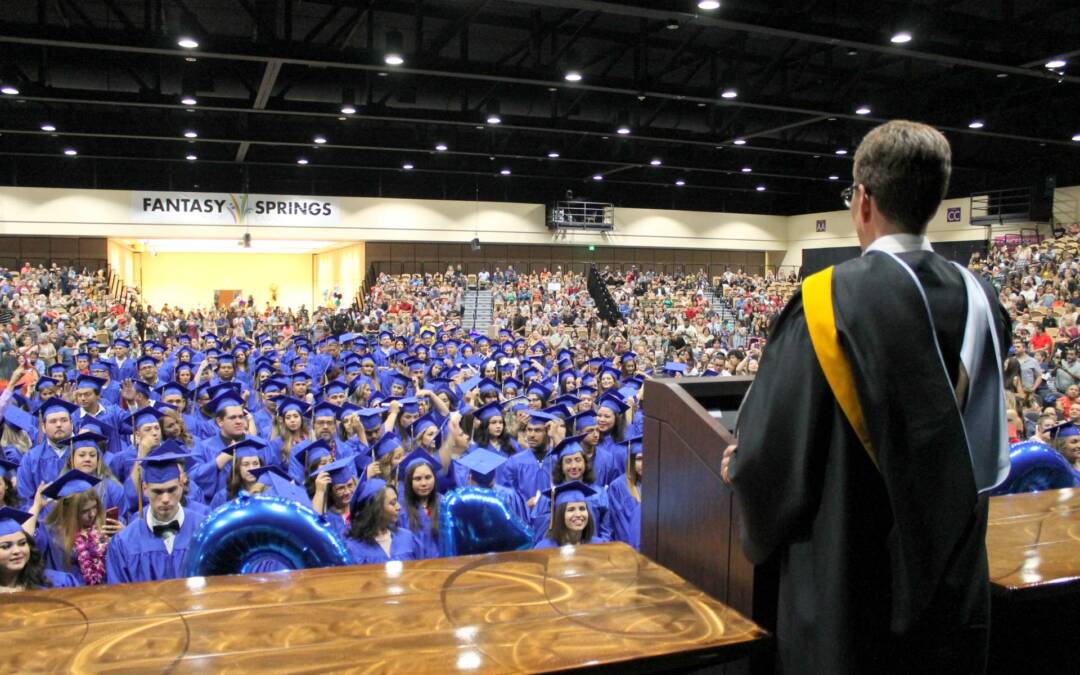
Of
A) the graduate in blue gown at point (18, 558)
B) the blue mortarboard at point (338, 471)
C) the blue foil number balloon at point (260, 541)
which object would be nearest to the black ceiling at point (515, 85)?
the blue mortarboard at point (338, 471)

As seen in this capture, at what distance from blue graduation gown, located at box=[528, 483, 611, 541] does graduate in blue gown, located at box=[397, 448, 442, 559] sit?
0.64m

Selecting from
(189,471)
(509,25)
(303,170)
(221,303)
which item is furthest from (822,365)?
(221,303)

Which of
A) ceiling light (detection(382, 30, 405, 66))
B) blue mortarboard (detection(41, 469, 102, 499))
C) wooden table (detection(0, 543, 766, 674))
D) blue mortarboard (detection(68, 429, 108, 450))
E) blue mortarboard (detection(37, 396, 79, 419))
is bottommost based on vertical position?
blue mortarboard (detection(41, 469, 102, 499))

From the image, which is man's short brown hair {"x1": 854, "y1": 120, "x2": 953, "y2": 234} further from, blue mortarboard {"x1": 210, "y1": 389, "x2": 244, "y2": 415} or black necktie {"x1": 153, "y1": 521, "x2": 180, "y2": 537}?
blue mortarboard {"x1": 210, "y1": 389, "x2": 244, "y2": 415}

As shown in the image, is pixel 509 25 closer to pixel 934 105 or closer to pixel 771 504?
pixel 934 105

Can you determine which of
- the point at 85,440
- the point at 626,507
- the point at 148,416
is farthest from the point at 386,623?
the point at 148,416

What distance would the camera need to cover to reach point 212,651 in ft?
4.98

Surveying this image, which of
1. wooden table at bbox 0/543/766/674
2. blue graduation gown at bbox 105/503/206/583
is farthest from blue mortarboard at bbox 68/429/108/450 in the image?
wooden table at bbox 0/543/766/674

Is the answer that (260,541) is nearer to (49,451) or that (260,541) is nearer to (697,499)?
(697,499)

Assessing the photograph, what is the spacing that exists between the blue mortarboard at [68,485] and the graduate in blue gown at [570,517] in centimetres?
273

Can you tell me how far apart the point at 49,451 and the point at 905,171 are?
718cm

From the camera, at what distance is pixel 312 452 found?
5.95 m

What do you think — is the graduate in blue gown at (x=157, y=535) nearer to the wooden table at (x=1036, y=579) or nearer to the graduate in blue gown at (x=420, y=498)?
the graduate in blue gown at (x=420, y=498)

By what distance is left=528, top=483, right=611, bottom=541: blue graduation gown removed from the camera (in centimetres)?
475
